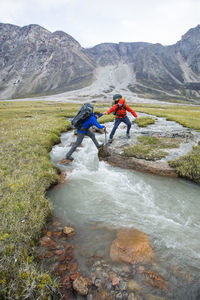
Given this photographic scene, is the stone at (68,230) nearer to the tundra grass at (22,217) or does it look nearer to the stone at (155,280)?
the tundra grass at (22,217)

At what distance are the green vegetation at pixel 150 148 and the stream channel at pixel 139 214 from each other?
1.24 meters

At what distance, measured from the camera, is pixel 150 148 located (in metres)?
12.0

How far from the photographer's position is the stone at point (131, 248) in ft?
14.6

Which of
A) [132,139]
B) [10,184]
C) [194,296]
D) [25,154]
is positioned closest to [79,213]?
[10,184]

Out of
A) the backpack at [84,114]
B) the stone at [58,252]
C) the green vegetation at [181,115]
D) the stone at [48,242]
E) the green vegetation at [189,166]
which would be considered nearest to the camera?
the stone at [58,252]

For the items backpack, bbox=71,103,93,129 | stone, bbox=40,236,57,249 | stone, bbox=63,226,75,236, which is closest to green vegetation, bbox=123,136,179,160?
backpack, bbox=71,103,93,129

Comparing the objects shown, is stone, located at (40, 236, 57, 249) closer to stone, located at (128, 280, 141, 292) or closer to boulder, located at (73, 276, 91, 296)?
boulder, located at (73, 276, 91, 296)

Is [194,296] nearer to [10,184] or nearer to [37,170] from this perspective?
[10,184]

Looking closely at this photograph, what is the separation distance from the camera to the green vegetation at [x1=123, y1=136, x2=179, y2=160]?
35.7 feet

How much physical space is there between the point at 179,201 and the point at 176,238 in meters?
2.40

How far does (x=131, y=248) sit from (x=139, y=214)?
193 centimetres

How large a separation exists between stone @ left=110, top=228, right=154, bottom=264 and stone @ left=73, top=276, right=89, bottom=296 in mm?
999

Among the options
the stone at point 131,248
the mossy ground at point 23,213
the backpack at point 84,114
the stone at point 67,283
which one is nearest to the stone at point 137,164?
the mossy ground at point 23,213

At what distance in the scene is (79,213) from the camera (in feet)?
21.4
